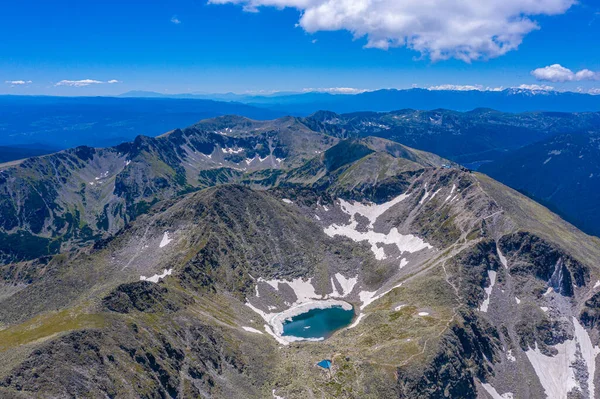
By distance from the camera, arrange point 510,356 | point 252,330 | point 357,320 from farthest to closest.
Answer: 1. point 357,320
2. point 252,330
3. point 510,356

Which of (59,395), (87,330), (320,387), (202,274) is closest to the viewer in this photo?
(59,395)

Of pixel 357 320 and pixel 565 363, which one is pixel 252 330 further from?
pixel 565 363

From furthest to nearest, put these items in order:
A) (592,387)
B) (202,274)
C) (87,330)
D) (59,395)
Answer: (202,274), (592,387), (87,330), (59,395)

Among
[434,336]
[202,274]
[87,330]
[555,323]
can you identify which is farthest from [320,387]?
[555,323]

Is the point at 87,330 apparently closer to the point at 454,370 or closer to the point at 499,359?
the point at 454,370

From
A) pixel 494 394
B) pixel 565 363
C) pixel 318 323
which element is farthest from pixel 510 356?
Result: pixel 318 323

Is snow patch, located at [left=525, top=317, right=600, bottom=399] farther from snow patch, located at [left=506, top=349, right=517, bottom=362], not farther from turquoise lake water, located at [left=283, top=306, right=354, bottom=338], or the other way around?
turquoise lake water, located at [left=283, top=306, right=354, bottom=338]

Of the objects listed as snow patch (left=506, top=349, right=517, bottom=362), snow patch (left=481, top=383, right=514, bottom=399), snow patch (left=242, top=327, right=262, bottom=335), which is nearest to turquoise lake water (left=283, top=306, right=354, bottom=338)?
snow patch (left=242, top=327, right=262, bottom=335)

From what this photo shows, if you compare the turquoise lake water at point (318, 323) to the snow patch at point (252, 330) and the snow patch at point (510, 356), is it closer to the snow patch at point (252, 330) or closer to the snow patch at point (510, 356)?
the snow patch at point (252, 330)

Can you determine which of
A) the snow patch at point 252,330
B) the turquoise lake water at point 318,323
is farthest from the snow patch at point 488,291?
the snow patch at point 252,330
